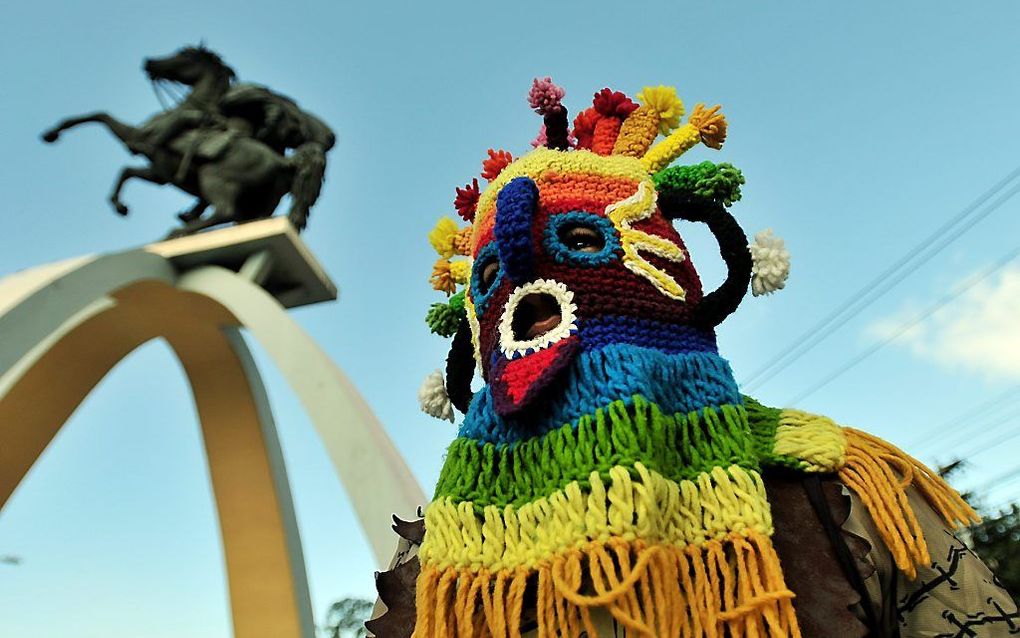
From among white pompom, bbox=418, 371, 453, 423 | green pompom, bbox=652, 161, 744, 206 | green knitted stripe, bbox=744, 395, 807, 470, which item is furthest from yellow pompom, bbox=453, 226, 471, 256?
green knitted stripe, bbox=744, 395, 807, 470

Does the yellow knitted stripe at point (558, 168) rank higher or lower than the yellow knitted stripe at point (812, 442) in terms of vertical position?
higher

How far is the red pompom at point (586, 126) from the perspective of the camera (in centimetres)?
114

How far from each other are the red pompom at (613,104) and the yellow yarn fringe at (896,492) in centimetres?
53

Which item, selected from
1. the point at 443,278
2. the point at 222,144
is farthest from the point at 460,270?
the point at 222,144

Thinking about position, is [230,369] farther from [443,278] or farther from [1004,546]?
[1004,546]

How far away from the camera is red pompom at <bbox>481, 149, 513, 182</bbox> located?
1148 millimetres

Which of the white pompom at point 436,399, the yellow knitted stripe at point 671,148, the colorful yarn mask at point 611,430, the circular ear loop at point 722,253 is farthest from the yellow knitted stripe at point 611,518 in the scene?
the yellow knitted stripe at point 671,148

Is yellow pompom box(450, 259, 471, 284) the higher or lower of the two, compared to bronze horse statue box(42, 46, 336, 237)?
lower

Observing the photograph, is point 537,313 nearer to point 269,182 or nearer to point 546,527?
point 546,527

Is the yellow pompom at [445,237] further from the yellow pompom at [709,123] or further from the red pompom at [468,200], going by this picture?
the yellow pompom at [709,123]

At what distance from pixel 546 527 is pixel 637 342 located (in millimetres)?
227

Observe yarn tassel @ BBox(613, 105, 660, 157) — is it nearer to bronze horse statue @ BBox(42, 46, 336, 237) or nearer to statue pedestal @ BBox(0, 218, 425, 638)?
statue pedestal @ BBox(0, 218, 425, 638)

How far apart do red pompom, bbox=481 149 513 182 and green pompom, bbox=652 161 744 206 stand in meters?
0.26

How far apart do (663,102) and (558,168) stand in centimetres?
21
